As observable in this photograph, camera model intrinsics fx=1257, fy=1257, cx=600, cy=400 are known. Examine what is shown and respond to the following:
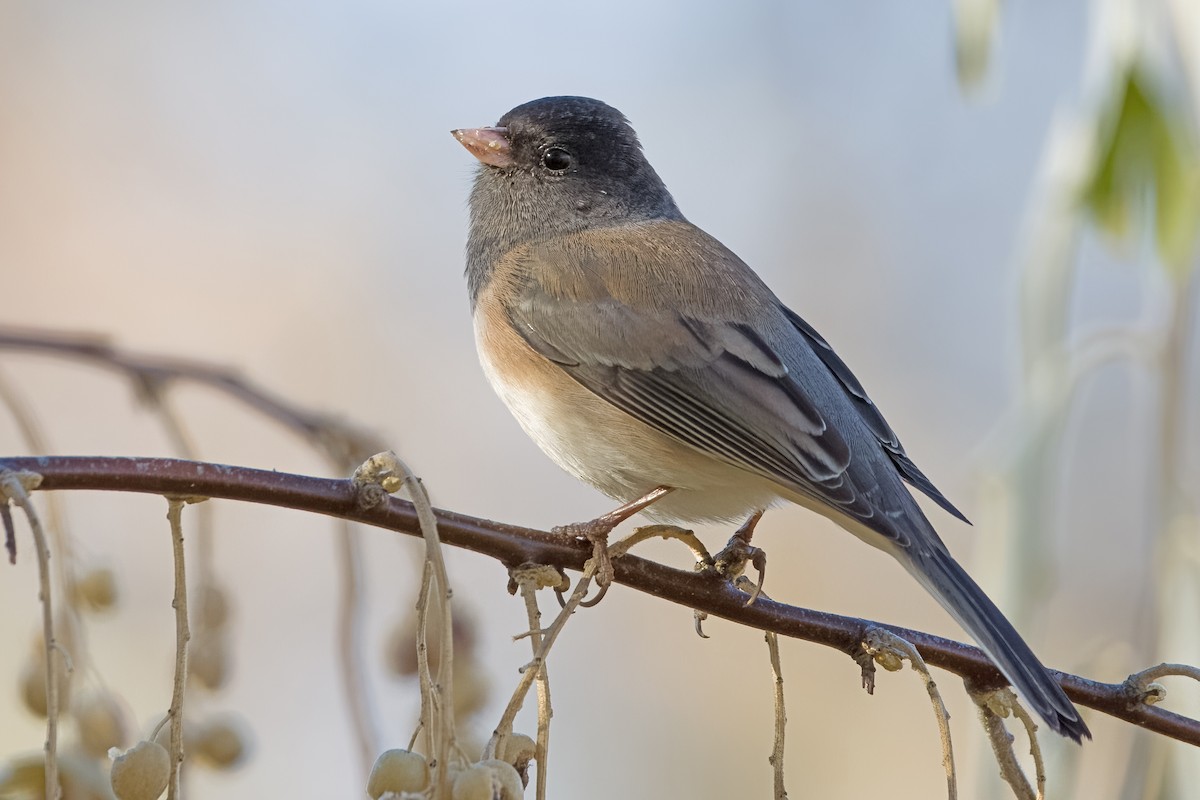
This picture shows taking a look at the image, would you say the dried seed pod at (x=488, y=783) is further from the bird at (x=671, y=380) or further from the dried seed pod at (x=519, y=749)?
the bird at (x=671, y=380)

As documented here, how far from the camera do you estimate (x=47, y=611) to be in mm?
899

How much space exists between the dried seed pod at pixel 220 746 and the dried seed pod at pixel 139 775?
0.29 meters

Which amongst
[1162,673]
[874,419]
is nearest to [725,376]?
[874,419]

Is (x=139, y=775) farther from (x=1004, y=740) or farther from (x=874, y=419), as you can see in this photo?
(x=874, y=419)

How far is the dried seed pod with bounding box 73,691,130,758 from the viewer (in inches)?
47.3

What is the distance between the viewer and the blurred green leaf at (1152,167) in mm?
1736

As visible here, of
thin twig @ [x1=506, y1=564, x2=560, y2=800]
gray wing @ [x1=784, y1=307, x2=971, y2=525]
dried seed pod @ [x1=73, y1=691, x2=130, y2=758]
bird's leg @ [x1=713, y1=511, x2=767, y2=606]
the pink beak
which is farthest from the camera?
the pink beak

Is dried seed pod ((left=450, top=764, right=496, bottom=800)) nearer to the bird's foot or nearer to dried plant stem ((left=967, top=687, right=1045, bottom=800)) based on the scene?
the bird's foot

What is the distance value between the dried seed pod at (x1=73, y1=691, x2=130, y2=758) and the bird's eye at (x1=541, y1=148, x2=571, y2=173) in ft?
4.42

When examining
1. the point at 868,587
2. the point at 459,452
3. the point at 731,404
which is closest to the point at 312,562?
the point at 459,452

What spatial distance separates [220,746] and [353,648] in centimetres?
16

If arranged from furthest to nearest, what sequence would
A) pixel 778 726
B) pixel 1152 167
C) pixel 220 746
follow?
pixel 1152 167
pixel 220 746
pixel 778 726

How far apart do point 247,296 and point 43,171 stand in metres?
0.72

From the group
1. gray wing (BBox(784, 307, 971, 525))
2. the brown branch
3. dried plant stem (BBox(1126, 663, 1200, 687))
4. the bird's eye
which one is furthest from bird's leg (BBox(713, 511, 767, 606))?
the bird's eye
